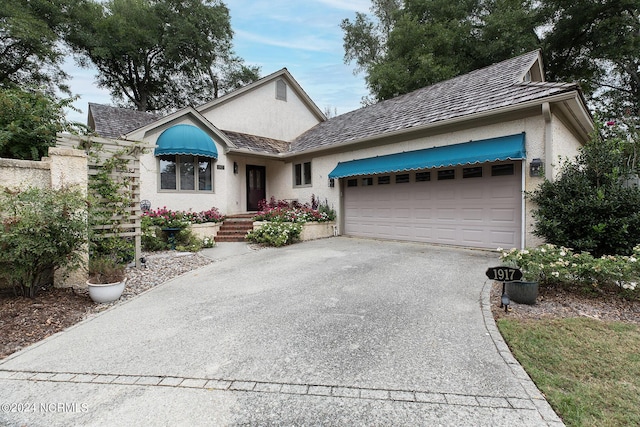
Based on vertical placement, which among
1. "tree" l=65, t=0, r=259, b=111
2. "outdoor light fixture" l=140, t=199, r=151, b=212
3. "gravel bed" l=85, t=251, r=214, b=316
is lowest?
"gravel bed" l=85, t=251, r=214, b=316

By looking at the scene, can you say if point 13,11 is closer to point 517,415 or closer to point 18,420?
point 18,420

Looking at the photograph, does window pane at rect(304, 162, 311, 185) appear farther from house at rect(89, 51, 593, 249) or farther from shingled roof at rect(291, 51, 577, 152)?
shingled roof at rect(291, 51, 577, 152)

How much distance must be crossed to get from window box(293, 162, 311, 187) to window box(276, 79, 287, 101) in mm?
4892

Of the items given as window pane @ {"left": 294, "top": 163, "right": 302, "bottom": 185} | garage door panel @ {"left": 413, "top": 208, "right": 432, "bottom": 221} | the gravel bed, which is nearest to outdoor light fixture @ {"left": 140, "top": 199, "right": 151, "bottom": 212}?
the gravel bed

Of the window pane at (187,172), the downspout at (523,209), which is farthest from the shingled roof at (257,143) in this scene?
the downspout at (523,209)

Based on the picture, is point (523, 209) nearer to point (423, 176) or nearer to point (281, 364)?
point (423, 176)

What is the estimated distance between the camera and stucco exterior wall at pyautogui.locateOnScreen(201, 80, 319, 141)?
1487cm

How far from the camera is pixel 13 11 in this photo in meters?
17.8

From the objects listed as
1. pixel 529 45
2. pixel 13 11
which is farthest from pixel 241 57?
pixel 529 45

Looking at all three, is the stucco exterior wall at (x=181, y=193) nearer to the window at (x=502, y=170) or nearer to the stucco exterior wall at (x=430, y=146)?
the stucco exterior wall at (x=430, y=146)

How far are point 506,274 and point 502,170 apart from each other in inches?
206

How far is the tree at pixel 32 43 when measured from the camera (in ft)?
58.1

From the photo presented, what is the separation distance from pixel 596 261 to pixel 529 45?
1916 centimetres

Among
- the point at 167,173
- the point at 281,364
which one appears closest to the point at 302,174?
the point at 167,173
